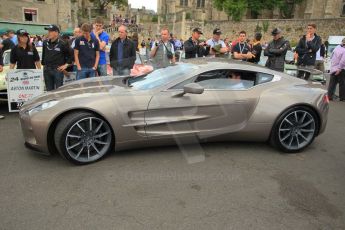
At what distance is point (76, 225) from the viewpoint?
116 inches

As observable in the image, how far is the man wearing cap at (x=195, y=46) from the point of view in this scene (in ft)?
26.8

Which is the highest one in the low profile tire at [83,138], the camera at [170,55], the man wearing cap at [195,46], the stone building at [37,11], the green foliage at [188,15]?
the green foliage at [188,15]

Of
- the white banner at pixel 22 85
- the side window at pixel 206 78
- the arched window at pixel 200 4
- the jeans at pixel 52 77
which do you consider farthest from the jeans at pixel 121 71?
the arched window at pixel 200 4

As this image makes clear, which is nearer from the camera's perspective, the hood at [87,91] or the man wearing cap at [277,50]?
the hood at [87,91]

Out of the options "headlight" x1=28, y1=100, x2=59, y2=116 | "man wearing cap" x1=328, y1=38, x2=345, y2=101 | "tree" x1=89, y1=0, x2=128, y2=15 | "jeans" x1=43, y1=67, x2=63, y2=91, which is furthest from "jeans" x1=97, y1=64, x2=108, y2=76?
"tree" x1=89, y1=0, x2=128, y2=15

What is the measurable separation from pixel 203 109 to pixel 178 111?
0.36 metres

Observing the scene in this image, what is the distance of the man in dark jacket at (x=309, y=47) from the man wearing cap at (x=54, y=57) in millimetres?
6073

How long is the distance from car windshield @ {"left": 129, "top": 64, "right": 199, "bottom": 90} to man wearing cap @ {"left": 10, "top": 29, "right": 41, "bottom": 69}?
116 inches

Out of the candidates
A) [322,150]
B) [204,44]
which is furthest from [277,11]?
[322,150]

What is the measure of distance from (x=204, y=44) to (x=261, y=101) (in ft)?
13.7

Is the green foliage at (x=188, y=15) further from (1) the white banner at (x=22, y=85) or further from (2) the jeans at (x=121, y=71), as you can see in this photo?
(1) the white banner at (x=22, y=85)

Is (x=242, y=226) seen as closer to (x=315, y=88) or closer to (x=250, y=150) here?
(x=250, y=150)

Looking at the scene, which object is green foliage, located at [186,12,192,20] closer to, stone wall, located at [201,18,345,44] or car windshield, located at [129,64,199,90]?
stone wall, located at [201,18,345,44]

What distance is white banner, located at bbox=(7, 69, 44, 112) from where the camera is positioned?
6469 mm
